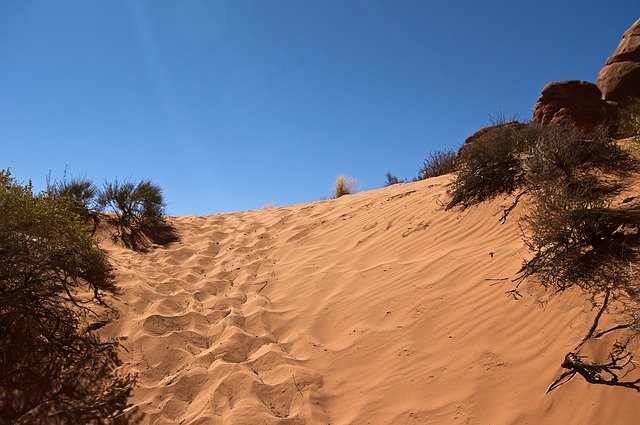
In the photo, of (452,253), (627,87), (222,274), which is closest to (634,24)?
(627,87)

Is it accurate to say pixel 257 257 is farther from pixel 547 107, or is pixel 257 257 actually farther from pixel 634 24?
pixel 634 24

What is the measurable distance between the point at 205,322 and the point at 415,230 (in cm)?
304

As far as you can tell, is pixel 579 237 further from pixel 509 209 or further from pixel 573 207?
pixel 509 209

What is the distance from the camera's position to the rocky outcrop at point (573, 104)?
1418 centimetres

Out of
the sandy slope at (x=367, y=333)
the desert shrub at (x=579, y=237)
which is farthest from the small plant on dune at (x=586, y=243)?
the sandy slope at (x=367, y=333)

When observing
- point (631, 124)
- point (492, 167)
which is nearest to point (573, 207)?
point (492, 167)

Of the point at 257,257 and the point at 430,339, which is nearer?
the point at 430,339

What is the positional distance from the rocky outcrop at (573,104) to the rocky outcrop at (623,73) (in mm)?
1361

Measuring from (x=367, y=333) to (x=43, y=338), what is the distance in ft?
9.44

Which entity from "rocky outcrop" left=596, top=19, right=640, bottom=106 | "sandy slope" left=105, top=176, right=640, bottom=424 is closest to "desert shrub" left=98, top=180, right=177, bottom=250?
"sandy slope" left=105, top=176, right=640, bottom=424

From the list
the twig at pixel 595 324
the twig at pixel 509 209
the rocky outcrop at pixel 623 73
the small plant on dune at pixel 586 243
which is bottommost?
the twig at pixel 595 324

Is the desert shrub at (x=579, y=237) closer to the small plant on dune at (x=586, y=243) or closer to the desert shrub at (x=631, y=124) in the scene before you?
the small plant on dune at (x=586, y=243)

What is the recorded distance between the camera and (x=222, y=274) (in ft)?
20.9

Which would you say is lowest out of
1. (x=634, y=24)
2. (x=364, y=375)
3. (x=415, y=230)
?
(x=364, y=375)
